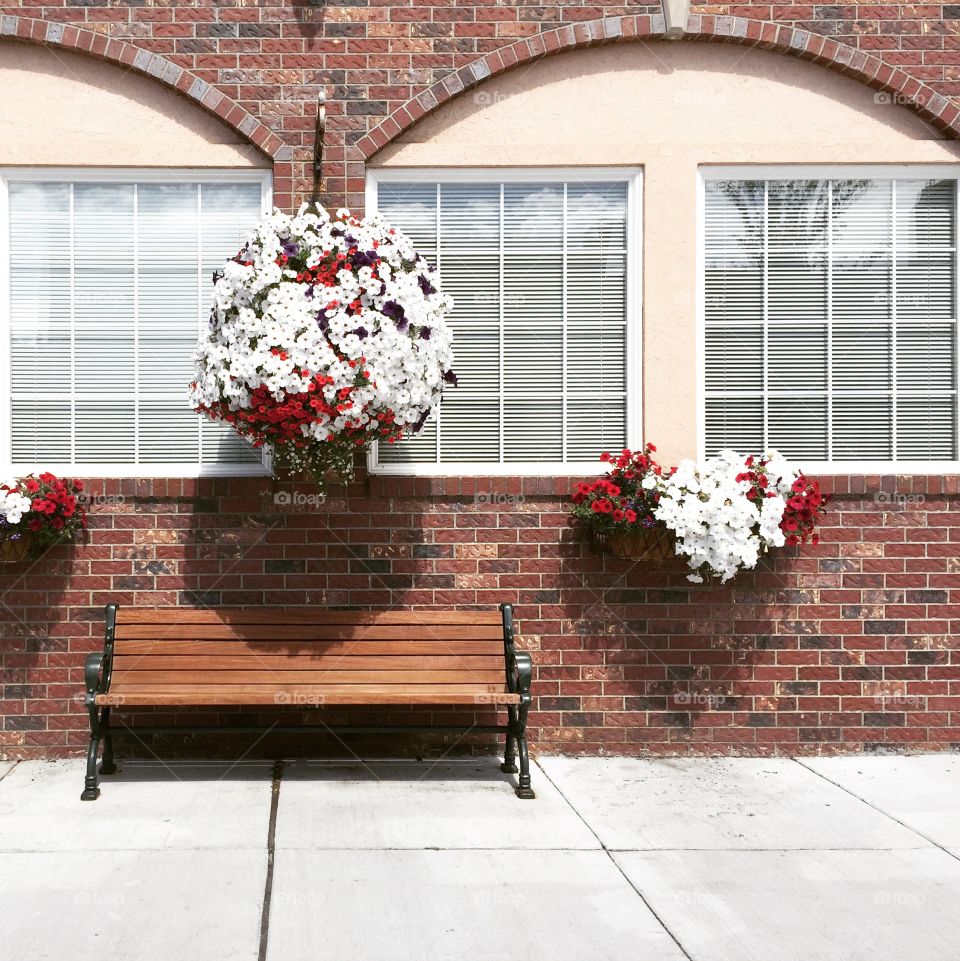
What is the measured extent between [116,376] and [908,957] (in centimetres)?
479

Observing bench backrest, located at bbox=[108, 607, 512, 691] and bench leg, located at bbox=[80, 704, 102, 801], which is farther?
bench backrest, located at bbox=[108, 607, 512, 691]

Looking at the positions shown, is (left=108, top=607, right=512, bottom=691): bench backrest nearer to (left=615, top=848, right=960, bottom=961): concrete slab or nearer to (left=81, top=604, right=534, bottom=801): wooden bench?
(left=81, top=604, right=534, bottom=801): wooden bench

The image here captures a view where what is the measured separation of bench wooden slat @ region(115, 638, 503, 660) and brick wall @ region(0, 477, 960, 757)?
1.26ft

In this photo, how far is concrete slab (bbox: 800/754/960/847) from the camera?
16.0 feet

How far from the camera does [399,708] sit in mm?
5910

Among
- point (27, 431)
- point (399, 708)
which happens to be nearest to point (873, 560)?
point (399, 708)

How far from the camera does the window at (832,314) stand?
242 inches

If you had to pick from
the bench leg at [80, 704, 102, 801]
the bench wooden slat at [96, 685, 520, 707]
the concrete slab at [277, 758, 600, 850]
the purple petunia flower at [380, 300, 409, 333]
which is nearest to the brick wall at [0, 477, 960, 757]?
the concrete slab at [277, 758, 600, 850]

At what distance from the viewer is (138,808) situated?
16.3ft

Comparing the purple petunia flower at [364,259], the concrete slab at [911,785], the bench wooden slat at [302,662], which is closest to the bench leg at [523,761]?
the bench wooden slat at [302,662]

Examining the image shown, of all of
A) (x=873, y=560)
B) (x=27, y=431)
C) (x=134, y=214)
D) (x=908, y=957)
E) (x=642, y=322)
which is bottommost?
(x=908, y=957)

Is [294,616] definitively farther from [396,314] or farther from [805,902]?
[805,902]

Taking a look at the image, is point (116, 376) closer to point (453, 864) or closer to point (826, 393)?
point (453, 864)

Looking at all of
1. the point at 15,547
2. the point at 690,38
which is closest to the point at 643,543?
the point at 690,38
